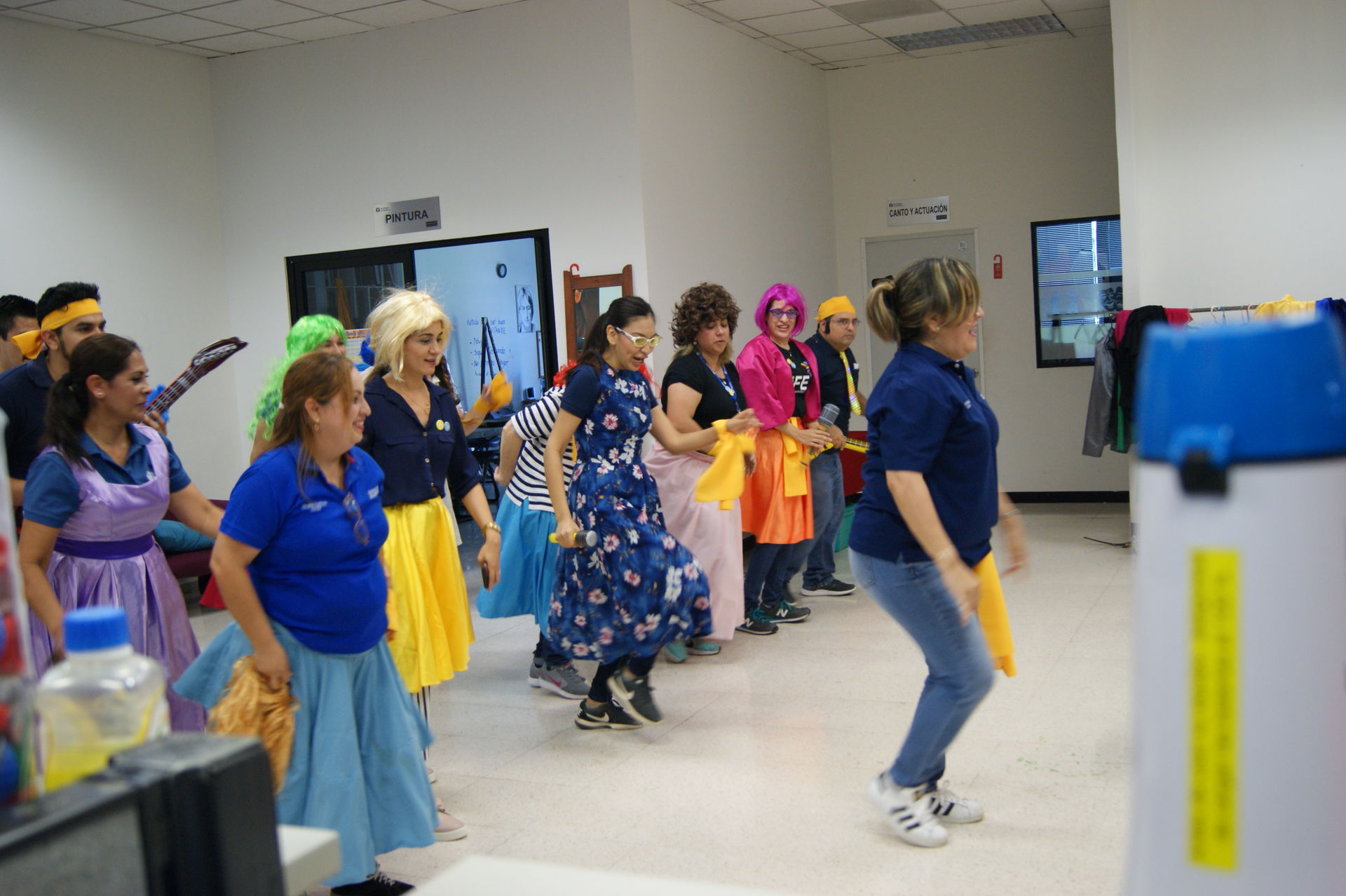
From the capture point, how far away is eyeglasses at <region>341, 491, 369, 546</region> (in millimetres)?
2461

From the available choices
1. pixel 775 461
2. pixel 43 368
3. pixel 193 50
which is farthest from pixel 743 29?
pixel 43 368

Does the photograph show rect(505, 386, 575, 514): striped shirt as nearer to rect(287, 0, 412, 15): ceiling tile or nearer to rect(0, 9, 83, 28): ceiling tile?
rect(287, 0, 412, 15): ceiling tile

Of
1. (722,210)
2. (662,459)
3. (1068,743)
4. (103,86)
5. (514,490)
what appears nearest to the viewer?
(1068,743)

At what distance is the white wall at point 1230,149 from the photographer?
6.58 meters

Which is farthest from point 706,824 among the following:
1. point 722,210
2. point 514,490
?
point 722,210

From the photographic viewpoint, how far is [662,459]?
16.7 feet

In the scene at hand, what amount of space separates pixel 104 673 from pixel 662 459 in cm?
425

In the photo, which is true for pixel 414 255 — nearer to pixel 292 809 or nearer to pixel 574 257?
pixel 574 257

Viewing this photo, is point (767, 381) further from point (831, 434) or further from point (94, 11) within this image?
point (94, 11)

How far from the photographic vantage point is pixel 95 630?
34.0 inches

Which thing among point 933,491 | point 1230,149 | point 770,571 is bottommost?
point 770,571

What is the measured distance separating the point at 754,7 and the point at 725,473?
14.0 ft

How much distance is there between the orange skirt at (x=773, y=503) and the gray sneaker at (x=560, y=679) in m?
1.20

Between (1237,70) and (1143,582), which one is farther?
(1237,70)
